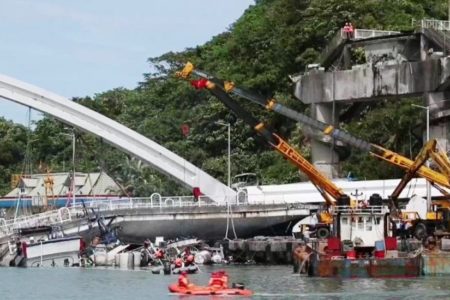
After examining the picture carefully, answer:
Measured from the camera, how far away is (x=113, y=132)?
110 meters

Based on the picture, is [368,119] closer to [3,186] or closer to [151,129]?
[151,129]

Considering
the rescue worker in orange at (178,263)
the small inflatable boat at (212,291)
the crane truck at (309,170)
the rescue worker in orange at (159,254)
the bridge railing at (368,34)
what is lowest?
the small inflatable boat at (212,291)

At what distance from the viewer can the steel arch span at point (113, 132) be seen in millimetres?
107500

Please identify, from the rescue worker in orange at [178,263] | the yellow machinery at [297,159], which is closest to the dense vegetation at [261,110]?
the yellow machinery at [297,159]

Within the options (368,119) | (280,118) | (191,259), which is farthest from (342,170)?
(191,259)

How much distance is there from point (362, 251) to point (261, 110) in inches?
2378

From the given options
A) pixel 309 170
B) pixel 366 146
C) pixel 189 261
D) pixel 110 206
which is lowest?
pixel 189 261

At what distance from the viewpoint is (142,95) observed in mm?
172375

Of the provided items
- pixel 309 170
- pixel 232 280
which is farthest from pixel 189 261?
pixel 309 170

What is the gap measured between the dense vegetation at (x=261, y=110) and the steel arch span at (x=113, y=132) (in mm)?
8181

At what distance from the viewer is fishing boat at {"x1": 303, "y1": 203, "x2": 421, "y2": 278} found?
7638 cm

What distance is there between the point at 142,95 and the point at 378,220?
96.1m

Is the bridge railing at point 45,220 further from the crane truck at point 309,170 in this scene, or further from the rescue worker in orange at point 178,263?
the rescue worker in orange at point 178,263

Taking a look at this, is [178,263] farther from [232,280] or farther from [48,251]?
[48,251]
